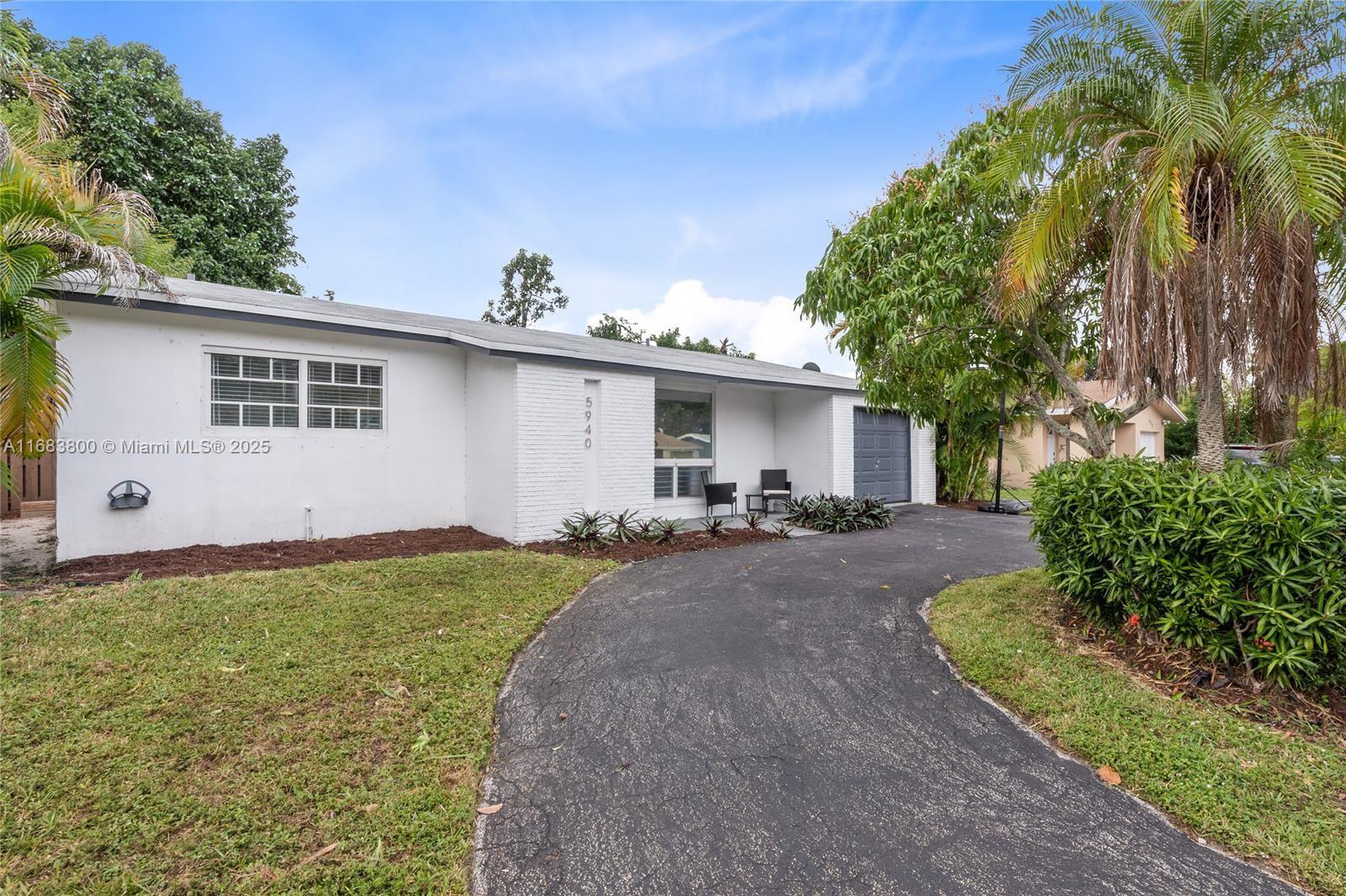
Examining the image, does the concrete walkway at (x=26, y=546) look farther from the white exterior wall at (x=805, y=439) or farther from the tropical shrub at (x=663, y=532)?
the white exterior wall at (x=805, y=439)

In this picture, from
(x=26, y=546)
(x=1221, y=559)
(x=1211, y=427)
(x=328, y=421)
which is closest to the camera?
(x=1221, y=559)

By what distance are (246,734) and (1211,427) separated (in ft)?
23.8

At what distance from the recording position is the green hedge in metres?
3.40

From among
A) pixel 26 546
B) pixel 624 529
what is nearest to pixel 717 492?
pixel 624 529

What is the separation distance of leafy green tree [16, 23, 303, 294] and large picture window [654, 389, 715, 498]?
1410cm

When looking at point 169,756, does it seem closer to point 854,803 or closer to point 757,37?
point 854,803

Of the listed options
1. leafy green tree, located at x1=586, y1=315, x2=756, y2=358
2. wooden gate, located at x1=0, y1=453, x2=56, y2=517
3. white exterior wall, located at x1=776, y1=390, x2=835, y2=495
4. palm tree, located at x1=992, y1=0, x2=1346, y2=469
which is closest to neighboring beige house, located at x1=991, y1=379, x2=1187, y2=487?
white exterior wall, located at x1=776, y1=390, x2=835, y2=495

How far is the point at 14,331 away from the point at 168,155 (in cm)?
1552

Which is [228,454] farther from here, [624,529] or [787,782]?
[787,782]

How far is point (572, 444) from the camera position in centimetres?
901

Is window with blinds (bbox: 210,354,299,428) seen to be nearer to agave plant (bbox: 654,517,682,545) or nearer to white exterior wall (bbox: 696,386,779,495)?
agave plant (bbox: 654,517,682,545)

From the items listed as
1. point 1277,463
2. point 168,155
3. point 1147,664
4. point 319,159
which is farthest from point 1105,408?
point 168,155

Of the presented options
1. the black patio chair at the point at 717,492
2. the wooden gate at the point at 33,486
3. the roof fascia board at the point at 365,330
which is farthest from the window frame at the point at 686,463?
the wooden gate at the point at 33,486

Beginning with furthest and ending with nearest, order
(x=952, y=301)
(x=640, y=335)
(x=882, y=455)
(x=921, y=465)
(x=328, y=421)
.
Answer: (x=640, y=335) < (x=921, y=465) < (x=882, y=455) < (x=328, y=421) < (x=952, y=301)
